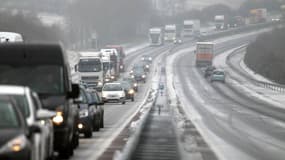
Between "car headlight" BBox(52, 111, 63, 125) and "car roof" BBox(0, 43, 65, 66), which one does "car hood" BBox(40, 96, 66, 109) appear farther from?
"car roof" BBox(0, 43, 65, 66)

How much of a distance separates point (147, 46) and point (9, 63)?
154512 mm

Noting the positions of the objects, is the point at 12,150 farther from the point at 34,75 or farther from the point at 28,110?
the point at 34,75

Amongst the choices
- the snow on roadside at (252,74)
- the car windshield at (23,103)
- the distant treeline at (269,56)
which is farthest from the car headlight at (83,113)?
the snow on roadside at (252,74)

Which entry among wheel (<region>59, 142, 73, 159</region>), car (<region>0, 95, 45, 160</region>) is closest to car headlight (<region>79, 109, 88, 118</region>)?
wheel (<region>59, 142, 73, 159</region>)

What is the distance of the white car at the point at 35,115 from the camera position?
13856mm

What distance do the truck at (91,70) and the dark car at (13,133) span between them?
56.4 meters

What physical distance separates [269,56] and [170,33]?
2085 inches

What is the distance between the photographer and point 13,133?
12.8 m

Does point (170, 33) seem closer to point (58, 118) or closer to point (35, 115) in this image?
point (58, 118)

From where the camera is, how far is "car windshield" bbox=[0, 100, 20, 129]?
A: 43.8 ft

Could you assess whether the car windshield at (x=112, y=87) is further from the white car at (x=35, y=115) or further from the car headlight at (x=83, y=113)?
the white car at (x=35, y=115)

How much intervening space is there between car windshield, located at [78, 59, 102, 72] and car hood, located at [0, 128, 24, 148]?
188 ft

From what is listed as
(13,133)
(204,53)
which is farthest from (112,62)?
(13,133)

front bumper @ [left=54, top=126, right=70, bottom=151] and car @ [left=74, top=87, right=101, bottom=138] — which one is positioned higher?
front bumper @ [left=54, top=126, right=70, bottom=151]
